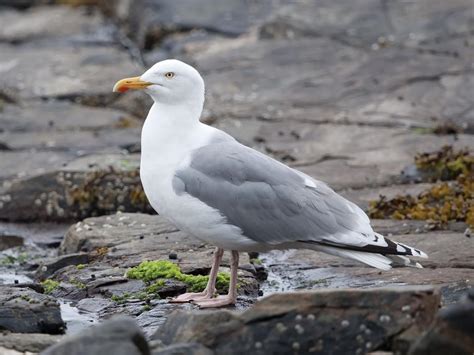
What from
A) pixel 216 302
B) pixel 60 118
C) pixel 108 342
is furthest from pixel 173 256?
pixel 60 118

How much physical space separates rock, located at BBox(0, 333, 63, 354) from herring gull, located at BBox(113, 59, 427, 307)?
1190 millimetres

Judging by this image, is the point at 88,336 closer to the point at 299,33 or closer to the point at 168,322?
the point at 168,322

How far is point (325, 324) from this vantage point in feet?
18.0

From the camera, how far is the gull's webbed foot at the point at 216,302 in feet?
22.3

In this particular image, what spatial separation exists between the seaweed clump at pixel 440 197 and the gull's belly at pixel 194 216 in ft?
7.78

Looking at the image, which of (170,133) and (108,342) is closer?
(108,342)

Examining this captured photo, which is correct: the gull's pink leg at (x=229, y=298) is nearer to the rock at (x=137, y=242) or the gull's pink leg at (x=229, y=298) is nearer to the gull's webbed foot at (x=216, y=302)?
the gull's webbed foot at (x=216, y=302)

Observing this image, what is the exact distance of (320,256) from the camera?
323 inches

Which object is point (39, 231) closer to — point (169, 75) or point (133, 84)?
point (133, 84)

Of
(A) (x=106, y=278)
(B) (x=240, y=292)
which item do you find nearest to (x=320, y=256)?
(B) (x=240, y=292)

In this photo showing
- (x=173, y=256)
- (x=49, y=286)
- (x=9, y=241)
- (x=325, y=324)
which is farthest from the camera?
(x=9, y=241)

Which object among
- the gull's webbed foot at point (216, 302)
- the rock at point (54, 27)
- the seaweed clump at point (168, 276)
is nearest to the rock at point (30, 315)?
the gull's webbed foot at point (216, 302)

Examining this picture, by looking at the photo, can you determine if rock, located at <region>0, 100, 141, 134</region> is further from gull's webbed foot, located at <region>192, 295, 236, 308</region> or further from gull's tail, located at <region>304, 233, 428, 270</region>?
gull's tail, located at <region>304, 233, 428, 270</region>

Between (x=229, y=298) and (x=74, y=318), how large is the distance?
981 millimetres
